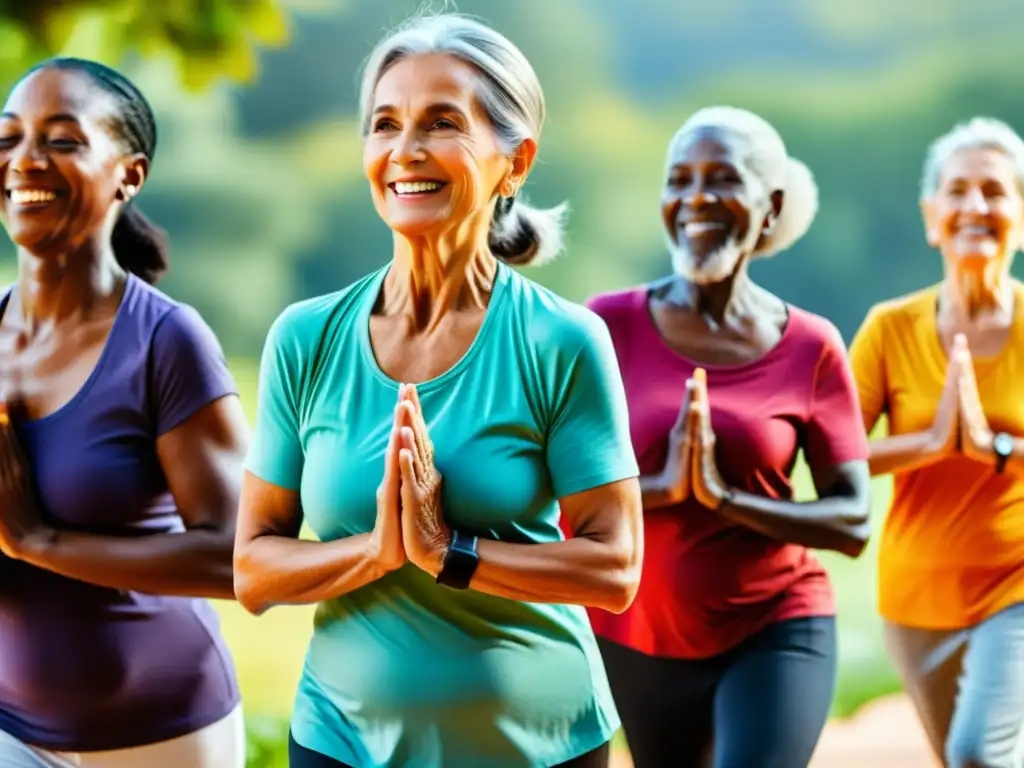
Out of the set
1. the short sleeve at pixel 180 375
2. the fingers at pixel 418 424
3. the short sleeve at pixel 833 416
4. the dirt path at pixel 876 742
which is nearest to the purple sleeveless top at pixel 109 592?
the short sleeve at pixel 180 375

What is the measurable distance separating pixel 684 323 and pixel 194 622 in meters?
1.15

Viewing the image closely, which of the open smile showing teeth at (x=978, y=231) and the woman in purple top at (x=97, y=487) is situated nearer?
the woman in purple top at (x=97, y=487)

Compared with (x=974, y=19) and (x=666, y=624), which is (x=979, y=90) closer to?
(x=974, y=19)

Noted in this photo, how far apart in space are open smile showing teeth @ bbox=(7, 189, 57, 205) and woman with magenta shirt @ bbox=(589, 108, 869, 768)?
112 cm

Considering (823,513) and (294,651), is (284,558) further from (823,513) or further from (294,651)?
(294,651)

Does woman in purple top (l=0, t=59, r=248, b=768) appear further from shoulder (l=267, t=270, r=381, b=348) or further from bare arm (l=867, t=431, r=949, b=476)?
bare arm (l=867, t=431, r=949, b=476)

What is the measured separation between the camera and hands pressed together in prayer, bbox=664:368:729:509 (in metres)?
2.80

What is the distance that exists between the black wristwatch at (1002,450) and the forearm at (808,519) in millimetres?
599

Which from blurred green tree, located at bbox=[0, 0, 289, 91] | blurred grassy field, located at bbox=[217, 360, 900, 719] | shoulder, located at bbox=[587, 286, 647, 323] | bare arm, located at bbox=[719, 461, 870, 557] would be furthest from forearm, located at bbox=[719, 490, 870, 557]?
blurred grassy field, located at bbox=[217, 360, 900, 719]

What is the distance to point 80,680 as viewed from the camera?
236 centimetres

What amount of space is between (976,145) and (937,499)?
2.81 feet

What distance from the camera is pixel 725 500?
282cm

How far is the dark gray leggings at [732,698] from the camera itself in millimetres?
2734

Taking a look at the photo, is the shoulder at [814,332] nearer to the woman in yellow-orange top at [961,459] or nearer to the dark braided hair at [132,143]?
the woman in yellow-orange top at [961,459]
